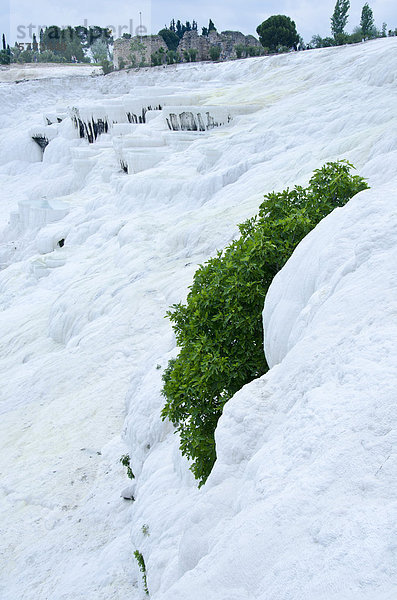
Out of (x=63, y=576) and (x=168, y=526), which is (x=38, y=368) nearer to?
(x=63, y=576)

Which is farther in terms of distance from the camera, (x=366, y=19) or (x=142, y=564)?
(x=366, y=19)

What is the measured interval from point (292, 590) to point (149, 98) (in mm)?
41574

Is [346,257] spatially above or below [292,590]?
above

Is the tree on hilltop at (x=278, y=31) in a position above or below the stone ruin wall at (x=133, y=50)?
below

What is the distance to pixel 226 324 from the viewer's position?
807 centimetres

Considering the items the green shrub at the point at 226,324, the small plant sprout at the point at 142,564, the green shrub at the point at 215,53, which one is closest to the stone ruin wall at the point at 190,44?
the green shrub at the point at 215,53

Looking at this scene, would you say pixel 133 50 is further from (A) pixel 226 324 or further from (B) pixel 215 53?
(A) pixel 226 324

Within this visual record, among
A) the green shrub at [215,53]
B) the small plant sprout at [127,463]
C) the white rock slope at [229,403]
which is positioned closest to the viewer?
the white rock slope at [229,403]

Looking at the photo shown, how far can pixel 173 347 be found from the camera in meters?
11.9

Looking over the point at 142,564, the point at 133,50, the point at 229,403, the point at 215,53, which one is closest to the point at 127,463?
the point at 142,564

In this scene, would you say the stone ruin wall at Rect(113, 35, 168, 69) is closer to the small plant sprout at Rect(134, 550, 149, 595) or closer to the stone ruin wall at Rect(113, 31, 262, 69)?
the stone ruin wall at Rect(113, 31, 262, 69)

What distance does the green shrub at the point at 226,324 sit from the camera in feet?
24.3

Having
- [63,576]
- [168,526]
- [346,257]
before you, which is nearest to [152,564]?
[168,526]

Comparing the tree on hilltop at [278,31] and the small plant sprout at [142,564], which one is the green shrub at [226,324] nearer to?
the small plant sprout at [142,564]
